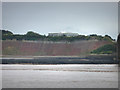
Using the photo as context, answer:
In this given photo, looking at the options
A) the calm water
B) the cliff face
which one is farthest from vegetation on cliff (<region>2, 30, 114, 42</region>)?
the calm water

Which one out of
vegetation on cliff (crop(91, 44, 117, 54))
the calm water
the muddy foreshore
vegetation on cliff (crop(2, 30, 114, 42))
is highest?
vegetation on cliff (crop(2, 30, 114, 42))

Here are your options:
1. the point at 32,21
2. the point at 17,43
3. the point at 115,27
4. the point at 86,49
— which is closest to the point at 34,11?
the point at 32,21

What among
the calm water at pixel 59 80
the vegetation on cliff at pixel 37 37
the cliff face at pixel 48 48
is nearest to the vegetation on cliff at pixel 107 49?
the cliff face at pixel 48 48

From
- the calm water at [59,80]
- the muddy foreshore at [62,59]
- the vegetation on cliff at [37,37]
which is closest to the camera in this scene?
the calm water at [59,80]

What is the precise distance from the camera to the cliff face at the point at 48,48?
10909mm

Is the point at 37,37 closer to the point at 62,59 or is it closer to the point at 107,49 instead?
the point at 62,59

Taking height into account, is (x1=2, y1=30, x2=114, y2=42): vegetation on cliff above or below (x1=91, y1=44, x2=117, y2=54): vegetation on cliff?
above

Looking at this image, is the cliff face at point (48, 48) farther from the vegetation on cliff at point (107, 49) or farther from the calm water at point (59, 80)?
the calm water at point (59, 80)

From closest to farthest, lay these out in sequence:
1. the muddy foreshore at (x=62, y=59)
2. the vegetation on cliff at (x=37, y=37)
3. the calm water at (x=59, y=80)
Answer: the calm water at (x=59, y=80) < the muddy foreshore at (x=62, y=59) < the vegetation on cliff at (x=37, y=37)

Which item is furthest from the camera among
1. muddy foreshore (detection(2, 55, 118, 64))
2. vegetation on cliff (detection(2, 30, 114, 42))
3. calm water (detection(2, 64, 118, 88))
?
vegetation on cliff (detection(2, 30, 114, 42))

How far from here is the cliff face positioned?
10.9 meters

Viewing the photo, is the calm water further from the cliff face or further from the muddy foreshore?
the cliff face

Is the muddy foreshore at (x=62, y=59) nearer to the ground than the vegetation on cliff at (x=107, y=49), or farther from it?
nearer to the ground

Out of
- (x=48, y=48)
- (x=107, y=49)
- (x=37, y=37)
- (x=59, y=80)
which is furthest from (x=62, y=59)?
(x=59, y=80)
